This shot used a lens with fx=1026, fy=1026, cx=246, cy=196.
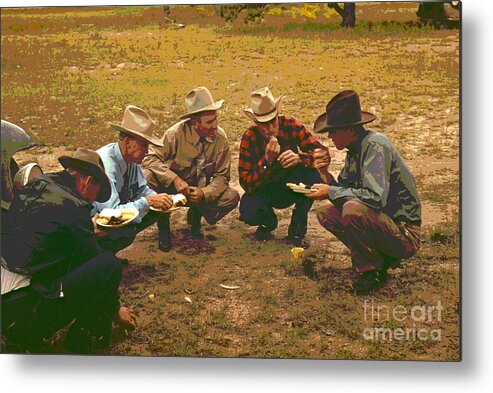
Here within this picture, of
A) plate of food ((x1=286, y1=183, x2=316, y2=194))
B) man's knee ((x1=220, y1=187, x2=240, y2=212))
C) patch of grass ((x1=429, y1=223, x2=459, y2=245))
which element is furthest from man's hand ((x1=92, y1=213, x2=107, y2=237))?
patch of grass ((x1=429, y1=223, x2=459, y2=245))

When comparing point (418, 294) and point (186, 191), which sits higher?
point (186, 191)

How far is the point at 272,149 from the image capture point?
7.44 metres

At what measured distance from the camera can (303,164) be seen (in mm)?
7410

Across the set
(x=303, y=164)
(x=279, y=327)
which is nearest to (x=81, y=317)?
(x=279, y=327)

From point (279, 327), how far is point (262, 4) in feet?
7.66

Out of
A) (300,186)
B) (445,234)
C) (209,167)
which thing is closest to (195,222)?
(209,167)

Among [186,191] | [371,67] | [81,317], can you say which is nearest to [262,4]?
[371,67]

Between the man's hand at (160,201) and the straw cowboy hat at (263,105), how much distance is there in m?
0.86

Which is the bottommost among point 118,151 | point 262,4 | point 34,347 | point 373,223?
point 34,347

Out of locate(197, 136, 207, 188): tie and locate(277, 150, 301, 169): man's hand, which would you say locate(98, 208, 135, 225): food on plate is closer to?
locate(197, 136, 207, 188): tie

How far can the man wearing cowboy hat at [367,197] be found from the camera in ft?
24.0

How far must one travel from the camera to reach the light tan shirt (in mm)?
→ 7492

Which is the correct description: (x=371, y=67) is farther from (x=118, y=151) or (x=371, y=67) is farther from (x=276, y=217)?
(x=118, y=151)

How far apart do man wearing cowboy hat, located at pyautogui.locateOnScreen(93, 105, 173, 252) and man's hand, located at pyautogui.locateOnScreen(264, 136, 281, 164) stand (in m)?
0.79
